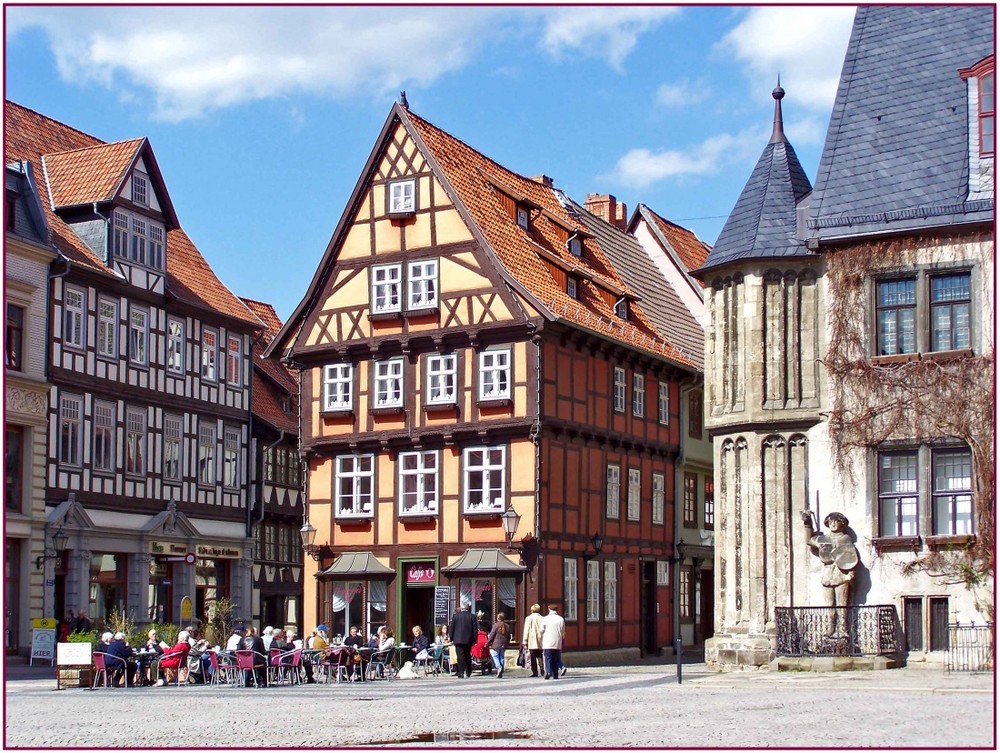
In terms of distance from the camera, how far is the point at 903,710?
18.6 m

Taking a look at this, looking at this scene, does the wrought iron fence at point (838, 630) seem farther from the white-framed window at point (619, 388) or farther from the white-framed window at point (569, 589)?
the white-framed window at point (619, 388)

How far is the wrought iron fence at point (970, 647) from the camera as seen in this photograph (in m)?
25.9

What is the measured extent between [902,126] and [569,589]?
14663 millimetres

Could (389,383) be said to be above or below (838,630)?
above

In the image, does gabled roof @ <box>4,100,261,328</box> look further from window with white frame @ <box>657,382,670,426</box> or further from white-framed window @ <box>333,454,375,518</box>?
window with white frame @ <box>657,382,670,426</box>

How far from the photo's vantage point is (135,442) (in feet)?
141

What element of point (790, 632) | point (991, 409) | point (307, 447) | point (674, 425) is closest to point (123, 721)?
point (790, 632)

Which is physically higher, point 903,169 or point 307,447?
point 903,169

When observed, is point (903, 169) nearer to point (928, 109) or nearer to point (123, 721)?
point (928, 109)

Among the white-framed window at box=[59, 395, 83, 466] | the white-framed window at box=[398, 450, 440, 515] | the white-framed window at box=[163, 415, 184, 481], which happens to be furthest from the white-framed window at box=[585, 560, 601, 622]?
the white-framed window at box=[59, 395, 83, 466]

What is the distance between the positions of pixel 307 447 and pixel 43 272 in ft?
25.9

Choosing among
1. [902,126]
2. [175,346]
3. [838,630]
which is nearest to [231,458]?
[175,346]

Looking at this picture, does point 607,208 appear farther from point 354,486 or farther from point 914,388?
point 914,388

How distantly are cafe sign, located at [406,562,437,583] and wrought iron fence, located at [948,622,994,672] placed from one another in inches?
586
